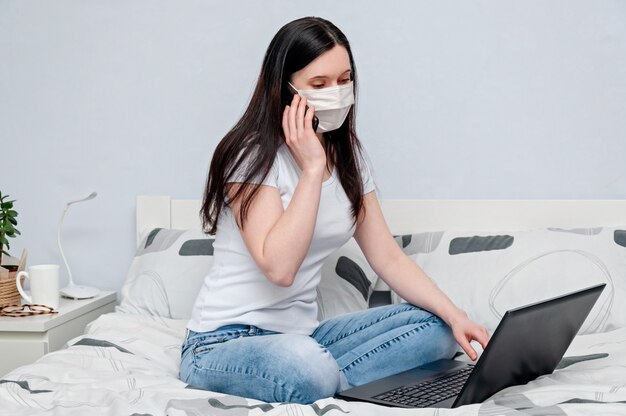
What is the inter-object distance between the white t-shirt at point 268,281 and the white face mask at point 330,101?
99 millimetres

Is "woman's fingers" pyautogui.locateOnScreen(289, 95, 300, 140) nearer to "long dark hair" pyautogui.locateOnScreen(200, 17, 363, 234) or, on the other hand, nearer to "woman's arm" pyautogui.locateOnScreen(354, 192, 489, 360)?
"long dark hair" pyautogui.locateOnScreen(200, 17, 363, 234)

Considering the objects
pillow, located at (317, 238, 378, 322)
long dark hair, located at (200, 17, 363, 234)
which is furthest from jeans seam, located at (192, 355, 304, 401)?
pillow, located at (317, 238, 378, 322)

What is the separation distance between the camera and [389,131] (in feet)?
7.34

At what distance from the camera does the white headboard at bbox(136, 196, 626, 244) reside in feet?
6.75

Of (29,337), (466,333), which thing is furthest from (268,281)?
(29,337)

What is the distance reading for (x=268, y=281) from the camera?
1.48 m

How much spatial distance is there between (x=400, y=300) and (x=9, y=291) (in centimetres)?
102

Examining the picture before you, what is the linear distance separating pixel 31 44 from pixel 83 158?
0.38m

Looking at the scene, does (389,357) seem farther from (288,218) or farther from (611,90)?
(611,90)

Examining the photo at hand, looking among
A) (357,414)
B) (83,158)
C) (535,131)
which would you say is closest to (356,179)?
(357,414)

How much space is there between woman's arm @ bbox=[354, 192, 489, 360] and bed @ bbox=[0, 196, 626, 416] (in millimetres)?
196

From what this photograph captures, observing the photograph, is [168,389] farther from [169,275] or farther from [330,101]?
[169,275]

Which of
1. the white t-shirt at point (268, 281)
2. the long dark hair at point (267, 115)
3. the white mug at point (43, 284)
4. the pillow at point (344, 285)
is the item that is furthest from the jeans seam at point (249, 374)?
the white mug at point (43, 284)

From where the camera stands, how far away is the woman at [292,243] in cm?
138
